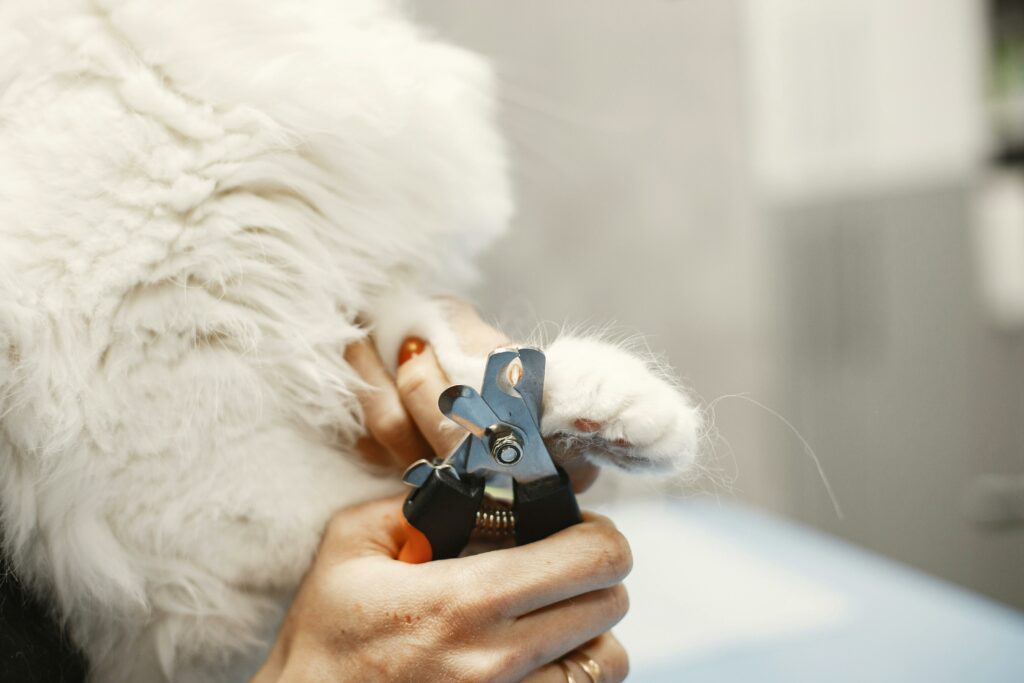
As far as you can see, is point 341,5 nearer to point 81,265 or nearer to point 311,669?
point 81,265

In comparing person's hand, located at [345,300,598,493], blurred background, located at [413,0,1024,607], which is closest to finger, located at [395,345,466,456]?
person's hand, located at [345,300,598,493]

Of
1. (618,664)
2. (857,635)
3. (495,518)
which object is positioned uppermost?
(495,518)

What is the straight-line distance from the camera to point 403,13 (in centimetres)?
53

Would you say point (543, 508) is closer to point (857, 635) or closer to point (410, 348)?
point (410, 348)

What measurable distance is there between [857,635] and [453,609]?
1.53ft

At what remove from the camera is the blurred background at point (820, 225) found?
54.2 inches

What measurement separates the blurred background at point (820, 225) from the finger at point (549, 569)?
921 mm

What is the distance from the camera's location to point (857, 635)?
2.13 ft

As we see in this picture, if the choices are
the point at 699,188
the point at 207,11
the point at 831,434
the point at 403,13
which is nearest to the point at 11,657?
the point at 207,11

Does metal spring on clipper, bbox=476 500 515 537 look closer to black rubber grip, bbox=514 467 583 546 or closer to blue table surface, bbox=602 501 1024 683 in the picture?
black rubber grip, bbox=514 467 583 546


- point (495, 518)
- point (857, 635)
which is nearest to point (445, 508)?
point (495, 518)

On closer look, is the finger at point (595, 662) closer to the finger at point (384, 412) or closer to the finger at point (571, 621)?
the finger at point (571, 621)

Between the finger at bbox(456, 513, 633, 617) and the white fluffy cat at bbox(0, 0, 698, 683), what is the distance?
0.22 feet

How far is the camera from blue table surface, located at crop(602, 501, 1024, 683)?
0.58 meters
